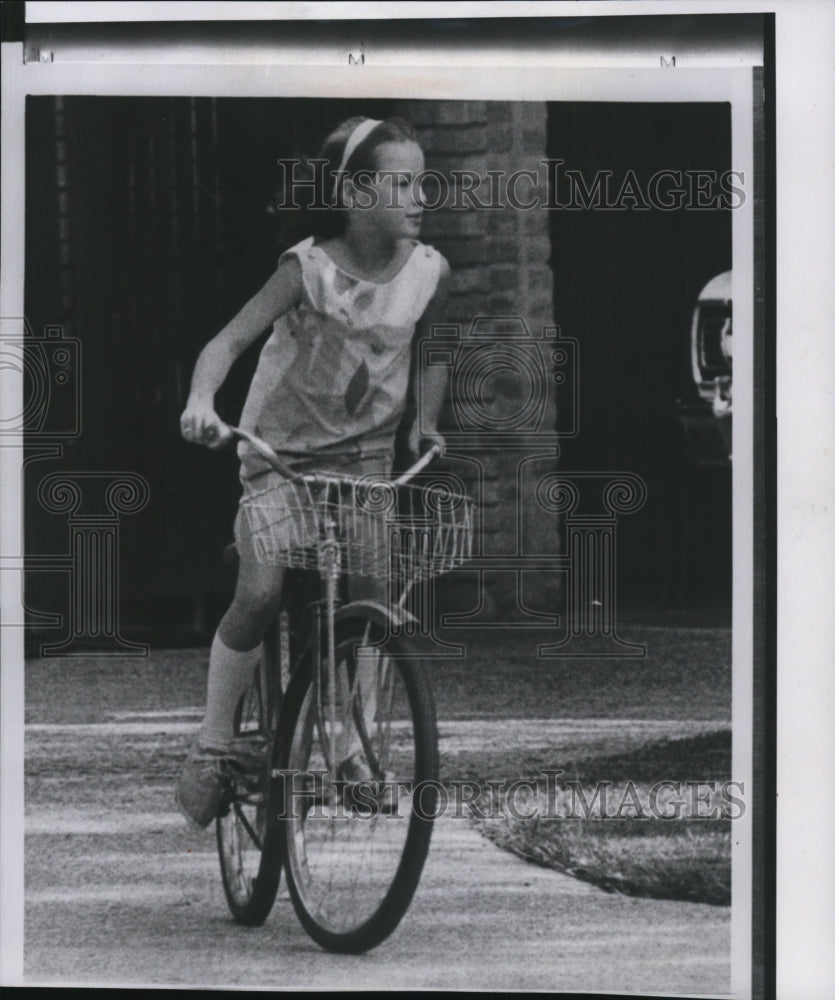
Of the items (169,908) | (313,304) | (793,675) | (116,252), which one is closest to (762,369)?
(793,675)

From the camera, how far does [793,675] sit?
22.7 ft

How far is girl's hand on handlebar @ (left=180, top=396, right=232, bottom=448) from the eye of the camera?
6.96 m

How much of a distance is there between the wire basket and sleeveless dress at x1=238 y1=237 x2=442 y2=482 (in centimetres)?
8

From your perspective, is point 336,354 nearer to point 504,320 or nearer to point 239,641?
point 504,320

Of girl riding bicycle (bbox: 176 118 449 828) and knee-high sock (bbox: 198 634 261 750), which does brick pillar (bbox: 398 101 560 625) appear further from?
knee-high sock (bbox: 198 634 261 750)

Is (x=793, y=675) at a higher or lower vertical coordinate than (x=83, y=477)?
lower

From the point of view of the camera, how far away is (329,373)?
6984mm

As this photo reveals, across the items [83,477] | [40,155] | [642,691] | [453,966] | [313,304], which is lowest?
[453,966]

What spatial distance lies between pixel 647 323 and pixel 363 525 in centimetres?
99

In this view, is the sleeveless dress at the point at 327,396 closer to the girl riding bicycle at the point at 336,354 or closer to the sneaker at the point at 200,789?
the girl riding bicycle at the point at 336,354

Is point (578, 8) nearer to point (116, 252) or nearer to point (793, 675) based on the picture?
point (116, 252)

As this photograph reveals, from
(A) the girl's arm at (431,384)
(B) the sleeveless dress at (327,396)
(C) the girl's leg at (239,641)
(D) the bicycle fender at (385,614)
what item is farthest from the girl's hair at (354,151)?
(D) the bicycle fender at (385,614)

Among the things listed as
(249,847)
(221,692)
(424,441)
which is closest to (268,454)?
(424,441)

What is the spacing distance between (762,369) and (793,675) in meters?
0.88
